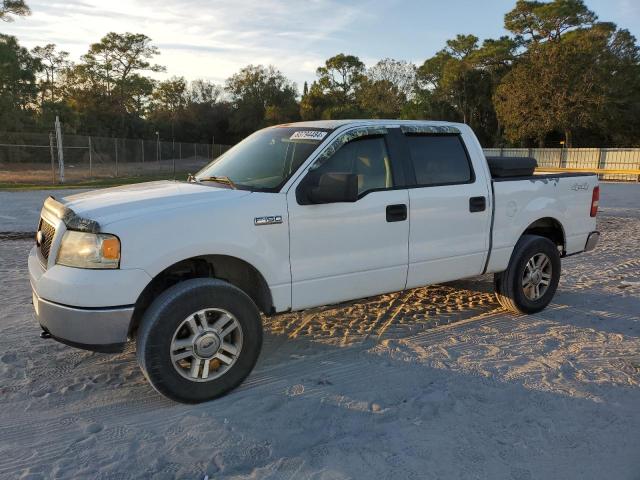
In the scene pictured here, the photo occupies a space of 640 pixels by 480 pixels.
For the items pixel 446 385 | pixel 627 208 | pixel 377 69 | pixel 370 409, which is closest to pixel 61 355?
pixel 370 409

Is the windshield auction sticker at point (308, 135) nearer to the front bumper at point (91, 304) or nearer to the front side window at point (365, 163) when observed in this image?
the front side window at point (365, 163)

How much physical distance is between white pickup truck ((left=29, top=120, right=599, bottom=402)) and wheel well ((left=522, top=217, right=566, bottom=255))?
0.54ft

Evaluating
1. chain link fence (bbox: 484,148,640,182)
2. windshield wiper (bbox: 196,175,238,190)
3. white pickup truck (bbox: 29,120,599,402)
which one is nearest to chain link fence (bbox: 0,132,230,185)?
chain link fence (bbox: 484,148,640,182)

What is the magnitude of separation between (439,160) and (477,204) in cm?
56

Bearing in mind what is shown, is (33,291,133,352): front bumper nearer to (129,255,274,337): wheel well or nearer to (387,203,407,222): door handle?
(129,255,274,337): wheel well

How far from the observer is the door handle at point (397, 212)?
173 inches

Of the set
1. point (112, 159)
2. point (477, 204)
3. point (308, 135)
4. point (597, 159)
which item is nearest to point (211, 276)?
point (308, 135)

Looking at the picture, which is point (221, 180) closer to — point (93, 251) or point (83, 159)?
point (93, 251)

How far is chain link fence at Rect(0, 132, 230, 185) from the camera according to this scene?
93.9 ft

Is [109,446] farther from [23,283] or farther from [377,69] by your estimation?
[377,69]

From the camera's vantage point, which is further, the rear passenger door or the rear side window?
the rear side window

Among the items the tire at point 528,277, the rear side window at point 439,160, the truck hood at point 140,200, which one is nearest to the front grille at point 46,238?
the truck hood at point 140,200

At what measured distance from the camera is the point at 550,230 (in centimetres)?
596

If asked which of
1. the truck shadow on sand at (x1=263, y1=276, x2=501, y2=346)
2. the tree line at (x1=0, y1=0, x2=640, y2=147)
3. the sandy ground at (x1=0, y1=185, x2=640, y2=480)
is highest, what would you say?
the tree line at (x1=0, y1=0, x2=640, y2=147)
